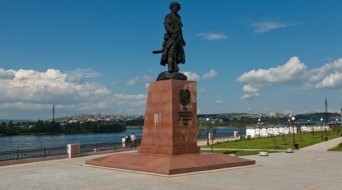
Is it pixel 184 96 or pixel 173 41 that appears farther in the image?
pixel 173 41

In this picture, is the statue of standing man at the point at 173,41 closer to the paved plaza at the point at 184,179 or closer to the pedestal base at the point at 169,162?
the pedestal base at the point at 169,162

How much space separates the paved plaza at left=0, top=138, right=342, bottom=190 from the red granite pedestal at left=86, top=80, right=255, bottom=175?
67 cm

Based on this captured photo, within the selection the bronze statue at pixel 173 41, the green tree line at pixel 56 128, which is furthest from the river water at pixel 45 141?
the bronze statue at pixel 173 41

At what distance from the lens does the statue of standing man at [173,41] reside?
1947 centimetres

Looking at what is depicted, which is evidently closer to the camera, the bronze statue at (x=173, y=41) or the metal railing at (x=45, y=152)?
the bronze statue at (x=173, y=41)

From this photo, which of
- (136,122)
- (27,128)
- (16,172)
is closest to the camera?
(16,172)

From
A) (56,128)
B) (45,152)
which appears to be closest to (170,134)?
(45,152)

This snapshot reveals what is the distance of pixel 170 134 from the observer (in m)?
17.9

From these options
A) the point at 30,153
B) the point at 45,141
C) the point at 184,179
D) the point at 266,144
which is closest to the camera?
the point at 184,179

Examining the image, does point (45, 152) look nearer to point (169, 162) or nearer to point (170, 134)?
point (170, 134)

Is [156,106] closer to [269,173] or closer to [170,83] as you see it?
[170,83]

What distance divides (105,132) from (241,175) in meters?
114

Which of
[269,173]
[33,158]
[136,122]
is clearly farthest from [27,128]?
[269,173]

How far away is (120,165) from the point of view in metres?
17.7
